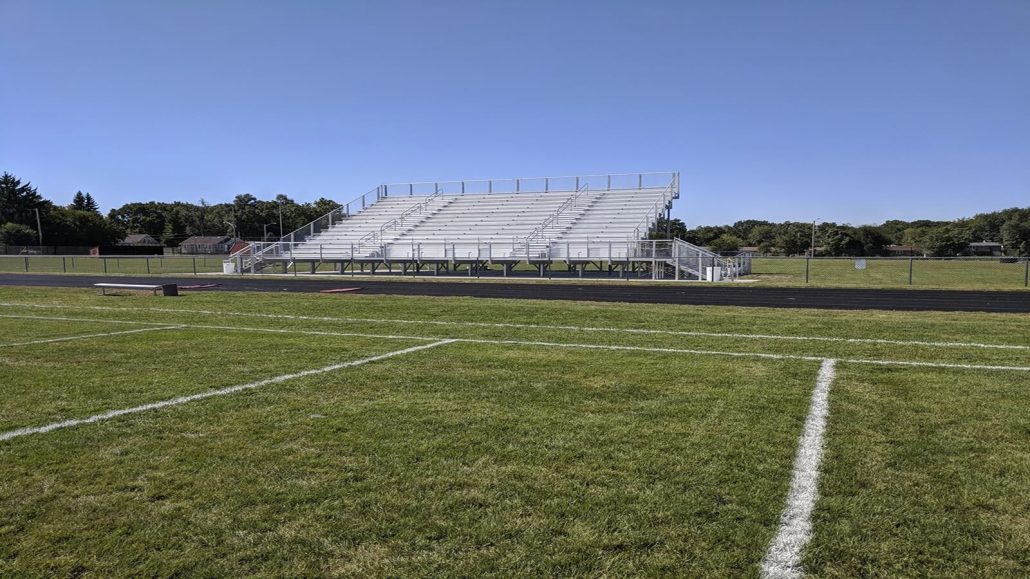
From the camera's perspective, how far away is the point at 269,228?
403 ft

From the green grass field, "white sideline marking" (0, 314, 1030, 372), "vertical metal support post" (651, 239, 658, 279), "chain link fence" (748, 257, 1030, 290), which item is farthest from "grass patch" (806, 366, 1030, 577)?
"vertical metal support post" (651, 239, 658, 279)

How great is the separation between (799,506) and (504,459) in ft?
5.38

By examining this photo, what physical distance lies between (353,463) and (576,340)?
537cm

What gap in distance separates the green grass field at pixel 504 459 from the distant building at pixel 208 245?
99938mm

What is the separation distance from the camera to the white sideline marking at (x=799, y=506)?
2.64 metres

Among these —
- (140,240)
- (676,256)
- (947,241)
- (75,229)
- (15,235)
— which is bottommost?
(676,256)

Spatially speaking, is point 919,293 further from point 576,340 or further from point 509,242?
point 509,242

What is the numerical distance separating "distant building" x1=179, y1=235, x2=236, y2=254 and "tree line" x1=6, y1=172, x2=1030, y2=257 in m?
6.47

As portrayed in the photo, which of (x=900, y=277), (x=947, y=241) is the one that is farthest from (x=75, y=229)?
(x=947, y=241)

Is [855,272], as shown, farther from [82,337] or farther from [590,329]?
[82,337]

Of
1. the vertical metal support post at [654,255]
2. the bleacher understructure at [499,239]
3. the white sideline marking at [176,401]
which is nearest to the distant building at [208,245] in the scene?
the bleacher understructure at [499,239]

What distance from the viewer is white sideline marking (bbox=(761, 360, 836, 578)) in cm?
264

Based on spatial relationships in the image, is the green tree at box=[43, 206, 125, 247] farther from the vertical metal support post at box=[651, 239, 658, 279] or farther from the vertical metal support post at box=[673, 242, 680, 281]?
the vertical metal support post at box=[673, 242, 680, 281]

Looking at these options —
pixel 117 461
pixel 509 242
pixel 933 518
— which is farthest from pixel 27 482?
pixel 509 242
